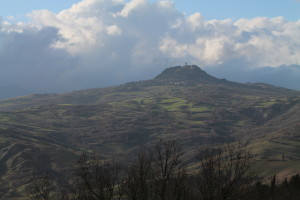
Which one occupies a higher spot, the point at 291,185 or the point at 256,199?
the point at 256,199

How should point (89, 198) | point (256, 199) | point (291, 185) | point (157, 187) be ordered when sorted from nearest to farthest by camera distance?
1. point (89, 198)
2. point (157, 187)
3. point (256, 199)
4. point (291, 185)

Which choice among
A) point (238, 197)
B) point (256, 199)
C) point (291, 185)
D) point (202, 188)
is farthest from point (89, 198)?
point (291, 185)

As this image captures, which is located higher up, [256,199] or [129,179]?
[129,179]

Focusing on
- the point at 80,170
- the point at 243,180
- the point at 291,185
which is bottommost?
the point at 291,185

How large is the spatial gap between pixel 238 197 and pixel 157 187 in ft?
34.6

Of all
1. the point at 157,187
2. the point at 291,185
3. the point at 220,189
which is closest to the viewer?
the point at 157,187

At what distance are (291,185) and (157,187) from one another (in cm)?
7874

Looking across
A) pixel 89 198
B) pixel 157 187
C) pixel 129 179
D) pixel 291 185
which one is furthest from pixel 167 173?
pixel 291 185

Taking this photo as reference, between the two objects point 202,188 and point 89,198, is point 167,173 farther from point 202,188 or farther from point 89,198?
point 89,198

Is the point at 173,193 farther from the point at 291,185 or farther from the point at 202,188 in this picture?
the point at 291,185

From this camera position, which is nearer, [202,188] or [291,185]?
[202,188]

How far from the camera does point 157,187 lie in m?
43.5

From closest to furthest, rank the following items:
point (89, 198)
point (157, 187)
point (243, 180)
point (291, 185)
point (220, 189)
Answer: point (89, 198) → point (157, 187) → point (220, 189) → point (243, 180) → point (291, 185)

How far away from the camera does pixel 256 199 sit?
191 feet
